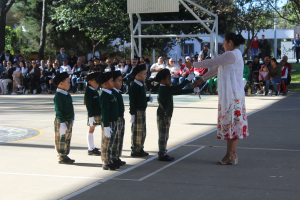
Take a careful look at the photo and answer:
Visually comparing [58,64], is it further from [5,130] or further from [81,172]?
[81,172]

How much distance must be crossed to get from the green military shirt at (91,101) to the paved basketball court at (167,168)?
0.78 meters

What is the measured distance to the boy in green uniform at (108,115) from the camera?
609 centimetres

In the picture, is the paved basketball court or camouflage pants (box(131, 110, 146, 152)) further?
camouflage pants (box(131, 110, 146, 152))

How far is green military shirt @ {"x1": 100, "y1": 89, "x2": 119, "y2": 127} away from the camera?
607 centimetres

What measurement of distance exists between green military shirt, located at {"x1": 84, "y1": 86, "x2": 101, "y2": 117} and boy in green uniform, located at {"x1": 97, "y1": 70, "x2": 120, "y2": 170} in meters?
0.83

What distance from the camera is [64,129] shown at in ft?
20.8

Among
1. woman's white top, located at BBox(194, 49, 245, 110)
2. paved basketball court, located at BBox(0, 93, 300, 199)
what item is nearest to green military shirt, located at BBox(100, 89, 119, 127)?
paved basketball court, located at BBox(0, 93, 300, 199)

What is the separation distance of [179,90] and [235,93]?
2.91 ft

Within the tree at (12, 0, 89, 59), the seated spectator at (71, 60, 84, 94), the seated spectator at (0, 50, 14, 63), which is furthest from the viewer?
the tree at (12, 0, 89, 59)

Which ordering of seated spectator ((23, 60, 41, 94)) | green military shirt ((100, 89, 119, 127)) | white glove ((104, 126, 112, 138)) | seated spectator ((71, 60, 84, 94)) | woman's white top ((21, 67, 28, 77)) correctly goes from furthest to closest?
woman's white top ((21, 67, 28, 77)), seated spectator ((23, 60, 41, 94)), seated spectator ((71, 60, 84, 94)), green military shirt ((100, 89, 119, 127)), white glove ((104, 126, 112, 138))

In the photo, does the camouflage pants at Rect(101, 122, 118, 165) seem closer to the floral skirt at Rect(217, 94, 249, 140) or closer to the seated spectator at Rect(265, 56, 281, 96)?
the floral skirt at Rect(217, 94, 249, 140)

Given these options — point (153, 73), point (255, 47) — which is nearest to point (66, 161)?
point (153, 73)

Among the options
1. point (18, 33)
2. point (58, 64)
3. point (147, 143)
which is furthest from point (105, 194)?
→ point (18, 33)

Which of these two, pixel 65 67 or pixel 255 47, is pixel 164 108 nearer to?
pixel 65 67
